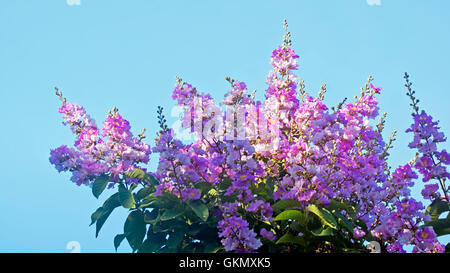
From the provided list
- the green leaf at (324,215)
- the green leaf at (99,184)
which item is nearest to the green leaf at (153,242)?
the green leaf at (99,184)

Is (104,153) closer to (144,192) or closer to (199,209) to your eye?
(144,192)

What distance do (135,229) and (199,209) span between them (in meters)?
0.79

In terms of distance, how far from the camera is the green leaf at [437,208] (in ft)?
11.3

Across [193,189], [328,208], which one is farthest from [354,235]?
[193,189]

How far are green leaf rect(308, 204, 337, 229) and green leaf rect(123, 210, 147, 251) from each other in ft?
4.71

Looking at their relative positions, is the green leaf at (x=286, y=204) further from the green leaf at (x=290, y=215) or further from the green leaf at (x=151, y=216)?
the green leaf at (x=151, y=216)

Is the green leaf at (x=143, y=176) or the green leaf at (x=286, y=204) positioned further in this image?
the green leaf at (x=143, y=176)

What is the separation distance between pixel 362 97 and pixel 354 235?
50.5 inches

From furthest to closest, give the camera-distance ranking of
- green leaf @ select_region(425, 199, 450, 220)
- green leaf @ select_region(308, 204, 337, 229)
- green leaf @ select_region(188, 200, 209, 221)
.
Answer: green leaf @ select_region(425, 199, 450, 220), green leaf @ select_region(188, 200, 209, 221), green leaf @ select_region(308, 204, 337, 229)

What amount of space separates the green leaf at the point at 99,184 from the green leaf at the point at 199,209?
3.22 ft

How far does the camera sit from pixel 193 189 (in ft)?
10.9

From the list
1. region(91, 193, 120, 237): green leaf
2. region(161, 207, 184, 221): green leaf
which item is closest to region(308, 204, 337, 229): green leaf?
region(161, 207, 184, 221): green leaf

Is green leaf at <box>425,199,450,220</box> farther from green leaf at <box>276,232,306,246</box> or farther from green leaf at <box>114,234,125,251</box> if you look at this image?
green leaf at <box>114,234,125,251</box>

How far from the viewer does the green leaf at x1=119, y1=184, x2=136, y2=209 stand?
3648 mm
